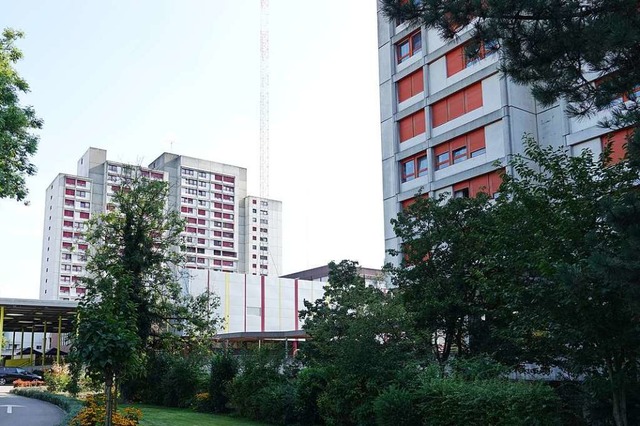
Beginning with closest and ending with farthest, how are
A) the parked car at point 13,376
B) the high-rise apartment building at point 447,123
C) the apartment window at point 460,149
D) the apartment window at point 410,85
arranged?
the high-rise apartment building at point 447,123, the apartment window at point 460,149, the apartment window at point 410,85, the parked car at point 13,376

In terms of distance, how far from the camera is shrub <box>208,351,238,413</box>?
24.6 metres

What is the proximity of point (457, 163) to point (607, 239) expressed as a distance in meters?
24.5

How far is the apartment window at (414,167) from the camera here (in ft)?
121

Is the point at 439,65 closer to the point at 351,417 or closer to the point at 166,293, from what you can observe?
the point at 166,293

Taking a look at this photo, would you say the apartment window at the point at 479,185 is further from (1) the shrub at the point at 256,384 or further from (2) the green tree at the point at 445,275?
(1) the shrub at the point at 256,384

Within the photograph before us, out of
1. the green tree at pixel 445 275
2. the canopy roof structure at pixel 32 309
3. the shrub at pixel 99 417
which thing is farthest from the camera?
the canopy roof structure at pixel 32 309

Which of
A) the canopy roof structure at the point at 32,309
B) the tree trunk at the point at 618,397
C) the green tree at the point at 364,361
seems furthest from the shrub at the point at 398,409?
the canopy roof structure at the point at 32,309

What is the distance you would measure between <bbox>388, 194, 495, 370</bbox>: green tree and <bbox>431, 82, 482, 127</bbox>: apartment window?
39.6 feet

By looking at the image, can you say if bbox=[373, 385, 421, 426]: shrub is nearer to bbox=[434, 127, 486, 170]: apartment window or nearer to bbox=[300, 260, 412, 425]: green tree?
Result: bbox=[300, 260, 412, 425]: green tree

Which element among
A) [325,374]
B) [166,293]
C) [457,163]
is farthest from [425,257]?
[166,293]

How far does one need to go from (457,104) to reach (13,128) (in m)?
21.9

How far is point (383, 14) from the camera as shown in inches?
382

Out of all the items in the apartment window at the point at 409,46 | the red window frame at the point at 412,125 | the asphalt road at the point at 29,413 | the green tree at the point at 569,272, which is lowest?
the asphalt road at the point at 29,413

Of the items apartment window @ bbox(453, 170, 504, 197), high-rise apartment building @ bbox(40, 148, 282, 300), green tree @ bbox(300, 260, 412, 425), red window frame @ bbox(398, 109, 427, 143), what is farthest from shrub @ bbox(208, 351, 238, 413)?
high-rise apartment building @ bbox(40, 148, 282, 300)
